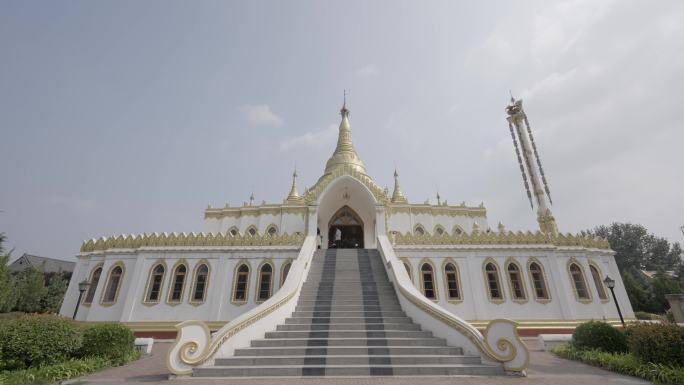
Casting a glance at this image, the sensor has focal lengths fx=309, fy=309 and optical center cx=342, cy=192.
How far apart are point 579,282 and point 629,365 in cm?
1074

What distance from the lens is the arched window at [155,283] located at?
16.0 meters

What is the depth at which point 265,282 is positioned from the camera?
1652 cm

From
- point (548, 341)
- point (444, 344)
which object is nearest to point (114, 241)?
point (444, 344)

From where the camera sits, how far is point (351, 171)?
19.6 metres

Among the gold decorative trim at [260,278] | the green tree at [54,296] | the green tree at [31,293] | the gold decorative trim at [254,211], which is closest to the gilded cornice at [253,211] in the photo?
the gold decorative trim at [254,211]

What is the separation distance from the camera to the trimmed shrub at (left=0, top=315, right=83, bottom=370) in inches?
306

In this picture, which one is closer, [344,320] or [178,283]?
[344,320]

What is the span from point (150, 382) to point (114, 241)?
13930 millimetres

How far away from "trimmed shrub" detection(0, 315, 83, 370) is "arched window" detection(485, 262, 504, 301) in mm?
16833

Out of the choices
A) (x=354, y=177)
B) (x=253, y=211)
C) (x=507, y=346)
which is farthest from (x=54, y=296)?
(x=507, y=346)

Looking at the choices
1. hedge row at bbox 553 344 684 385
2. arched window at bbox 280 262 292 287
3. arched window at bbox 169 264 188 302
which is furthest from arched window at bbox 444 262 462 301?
arched window at bbox 169 264 188 302

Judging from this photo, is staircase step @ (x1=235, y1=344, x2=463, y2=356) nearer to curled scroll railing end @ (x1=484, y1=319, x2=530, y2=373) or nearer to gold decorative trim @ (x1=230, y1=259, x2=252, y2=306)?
curled scroll railing end @ (x1=484, y1=319, x2=530, y2=373)

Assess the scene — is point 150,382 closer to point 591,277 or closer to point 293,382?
point 293,382

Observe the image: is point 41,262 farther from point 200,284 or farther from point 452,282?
point 452,282
